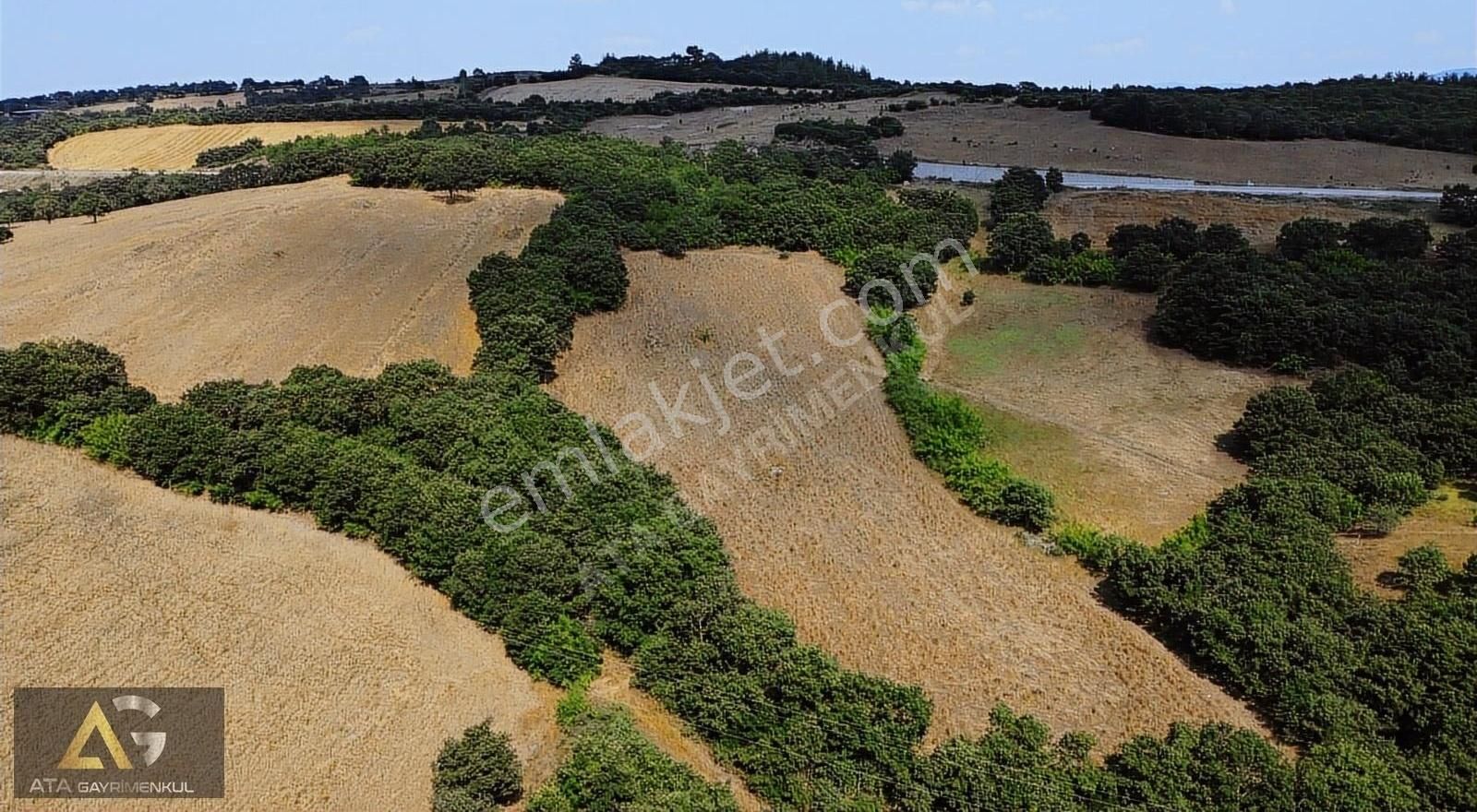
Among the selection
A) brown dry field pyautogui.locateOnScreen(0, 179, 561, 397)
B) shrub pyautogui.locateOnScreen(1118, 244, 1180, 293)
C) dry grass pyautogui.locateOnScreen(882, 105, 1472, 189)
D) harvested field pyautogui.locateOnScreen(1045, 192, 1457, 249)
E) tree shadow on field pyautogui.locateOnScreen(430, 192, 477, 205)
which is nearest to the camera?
brown dry field pyautogui.locateOnScreen(0, 179, 561, 397)

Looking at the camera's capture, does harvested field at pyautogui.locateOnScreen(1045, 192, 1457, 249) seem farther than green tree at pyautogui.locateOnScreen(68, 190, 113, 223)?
Yes

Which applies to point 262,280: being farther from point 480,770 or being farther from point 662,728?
point 662,728

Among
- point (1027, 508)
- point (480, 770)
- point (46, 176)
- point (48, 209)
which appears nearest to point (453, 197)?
point (48, 209)

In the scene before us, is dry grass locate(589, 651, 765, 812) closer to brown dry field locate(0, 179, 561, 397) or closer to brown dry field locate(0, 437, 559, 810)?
brown dry field locate(0, 437, 559, 810)

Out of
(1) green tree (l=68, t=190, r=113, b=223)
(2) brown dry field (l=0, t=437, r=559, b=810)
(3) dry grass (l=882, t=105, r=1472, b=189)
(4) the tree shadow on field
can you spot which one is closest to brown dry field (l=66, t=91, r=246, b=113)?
(1) green tree (l=68, t=190, r=113, b=223)

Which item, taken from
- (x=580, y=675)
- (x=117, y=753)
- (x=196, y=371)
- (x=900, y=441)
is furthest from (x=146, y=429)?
(x=900, y=441)

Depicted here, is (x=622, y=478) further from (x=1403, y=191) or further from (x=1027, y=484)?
(x=1403, y=191)

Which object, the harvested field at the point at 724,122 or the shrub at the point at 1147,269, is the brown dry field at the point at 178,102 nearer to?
the harvested field at the point at 724,122

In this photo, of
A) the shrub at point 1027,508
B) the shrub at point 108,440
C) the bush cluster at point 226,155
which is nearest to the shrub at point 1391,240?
the shrub at point 1027,508
